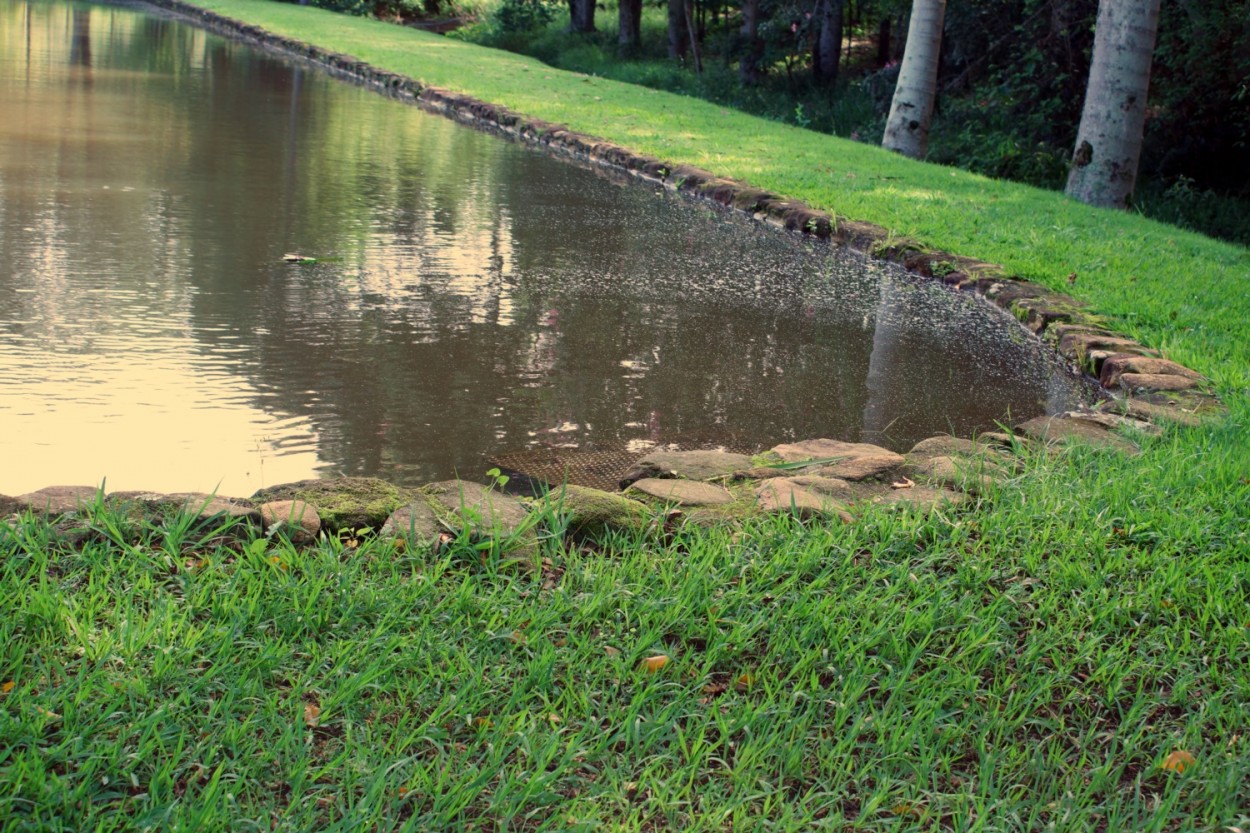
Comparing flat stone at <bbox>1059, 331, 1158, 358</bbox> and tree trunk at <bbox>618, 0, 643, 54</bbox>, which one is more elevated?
tree trunk at <bbox>618, 0, 643, 54</bbox>

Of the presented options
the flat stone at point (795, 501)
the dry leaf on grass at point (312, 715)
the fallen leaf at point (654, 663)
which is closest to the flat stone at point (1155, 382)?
the flat stone at point (795, 501)

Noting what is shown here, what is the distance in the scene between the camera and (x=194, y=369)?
15.7ft

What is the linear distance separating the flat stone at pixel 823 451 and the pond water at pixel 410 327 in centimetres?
47

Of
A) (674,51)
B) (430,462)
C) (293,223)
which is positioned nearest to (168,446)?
(430,462)

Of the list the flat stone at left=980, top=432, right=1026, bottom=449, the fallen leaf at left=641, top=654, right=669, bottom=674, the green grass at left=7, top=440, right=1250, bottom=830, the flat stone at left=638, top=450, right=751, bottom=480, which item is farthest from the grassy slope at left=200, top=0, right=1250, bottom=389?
the fallen leaf at left=641, top=654, right=669, bottom=674

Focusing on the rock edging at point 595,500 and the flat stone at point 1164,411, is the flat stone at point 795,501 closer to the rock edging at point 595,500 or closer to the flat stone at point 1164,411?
the rock edging at point 595,500

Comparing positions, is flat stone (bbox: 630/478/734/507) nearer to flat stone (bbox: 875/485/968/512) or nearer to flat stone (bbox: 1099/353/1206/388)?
flat stone (bbox: 875/485/968/512)

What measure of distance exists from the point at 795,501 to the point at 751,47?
2116cm

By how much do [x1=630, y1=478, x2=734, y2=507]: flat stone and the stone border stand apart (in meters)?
1.89

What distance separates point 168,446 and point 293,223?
3.78 meters

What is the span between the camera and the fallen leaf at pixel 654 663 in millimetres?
2654

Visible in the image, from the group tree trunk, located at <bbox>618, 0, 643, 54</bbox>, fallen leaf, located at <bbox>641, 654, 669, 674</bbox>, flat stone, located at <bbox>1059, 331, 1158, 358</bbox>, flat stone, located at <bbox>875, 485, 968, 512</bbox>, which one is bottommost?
fallen leaf, located at <bbox>641, 654, 669, 674</bbox>

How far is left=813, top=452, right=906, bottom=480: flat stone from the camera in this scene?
3.85 meters

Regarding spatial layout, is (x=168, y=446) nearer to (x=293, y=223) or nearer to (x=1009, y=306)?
(x=293, y=223)
